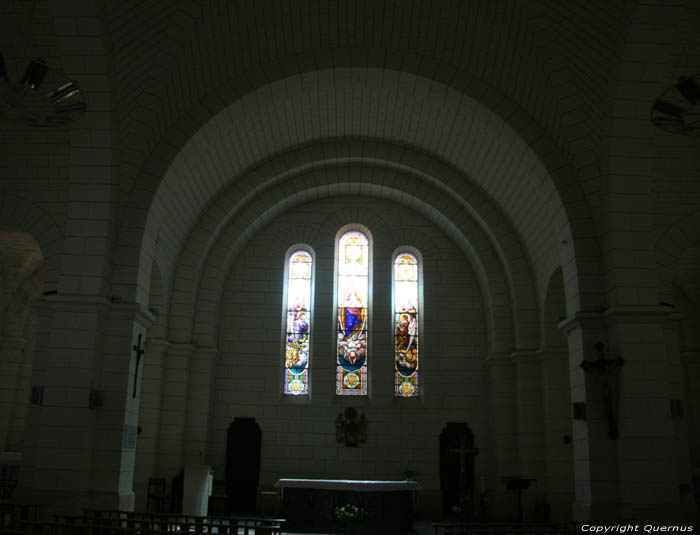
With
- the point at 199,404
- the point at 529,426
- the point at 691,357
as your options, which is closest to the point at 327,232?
the point at 199,404

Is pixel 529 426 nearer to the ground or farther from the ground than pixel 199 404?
nearer to the ground

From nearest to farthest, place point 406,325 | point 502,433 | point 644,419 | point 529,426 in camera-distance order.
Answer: point 644,419 < point 529,426 < point 502,433 < point 406,325

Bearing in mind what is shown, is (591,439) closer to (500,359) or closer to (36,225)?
(500,359)

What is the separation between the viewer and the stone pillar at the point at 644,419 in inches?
382

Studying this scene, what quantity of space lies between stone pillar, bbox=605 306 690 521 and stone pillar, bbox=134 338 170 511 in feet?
28.6

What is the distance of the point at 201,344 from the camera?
48.9 feet

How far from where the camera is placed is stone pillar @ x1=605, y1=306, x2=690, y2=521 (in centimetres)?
970

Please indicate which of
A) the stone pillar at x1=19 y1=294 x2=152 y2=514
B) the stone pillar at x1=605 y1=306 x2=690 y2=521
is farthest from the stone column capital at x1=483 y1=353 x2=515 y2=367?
the stone pillar at x1=19 y1=294 x2=152 y2=514

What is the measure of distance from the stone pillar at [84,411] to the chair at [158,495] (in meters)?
2.68

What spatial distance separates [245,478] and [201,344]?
3.04 meters

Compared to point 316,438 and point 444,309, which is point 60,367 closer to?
point 316,438

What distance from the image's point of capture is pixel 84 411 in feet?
33.3

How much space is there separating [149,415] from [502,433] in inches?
291

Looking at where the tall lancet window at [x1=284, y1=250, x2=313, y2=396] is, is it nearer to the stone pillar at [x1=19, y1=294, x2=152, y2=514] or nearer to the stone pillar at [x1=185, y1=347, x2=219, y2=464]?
the stone pillar at [x1=185, y1=347, x2=219, y2=464]
